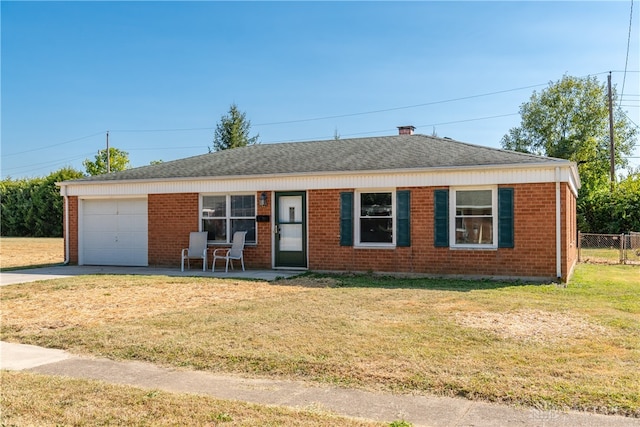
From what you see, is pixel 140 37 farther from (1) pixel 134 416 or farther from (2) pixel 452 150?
(1) pixel 134 416

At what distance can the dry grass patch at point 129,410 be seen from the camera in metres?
4.34

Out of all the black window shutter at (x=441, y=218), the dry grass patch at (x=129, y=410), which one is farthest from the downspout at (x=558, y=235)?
the dry grass patch at (x=129, y=410)

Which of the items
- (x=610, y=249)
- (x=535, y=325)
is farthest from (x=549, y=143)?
(x=535, y=325)

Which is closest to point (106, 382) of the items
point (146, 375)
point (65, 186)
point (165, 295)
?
point (146, 375)

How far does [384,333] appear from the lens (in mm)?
7414

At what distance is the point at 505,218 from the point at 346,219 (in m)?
4.06

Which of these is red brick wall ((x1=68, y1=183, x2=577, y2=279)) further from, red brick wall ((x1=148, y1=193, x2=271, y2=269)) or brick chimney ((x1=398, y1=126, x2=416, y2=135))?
brick chimney ((x1=398, y1=126, x2=416, y2=135))

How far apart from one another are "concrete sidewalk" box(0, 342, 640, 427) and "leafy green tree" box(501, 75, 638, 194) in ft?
143

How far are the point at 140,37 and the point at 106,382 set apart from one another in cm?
1624

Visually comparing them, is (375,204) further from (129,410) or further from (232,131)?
(232,131)

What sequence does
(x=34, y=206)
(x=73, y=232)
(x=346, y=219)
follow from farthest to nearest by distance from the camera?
1. (x=34, y=206)
2. (x=73, y=232)
3. (x=346, y=219)

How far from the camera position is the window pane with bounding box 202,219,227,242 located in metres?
16.7

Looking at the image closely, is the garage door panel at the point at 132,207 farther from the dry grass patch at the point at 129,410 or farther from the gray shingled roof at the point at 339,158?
the dry grass patch at the point at 129,410

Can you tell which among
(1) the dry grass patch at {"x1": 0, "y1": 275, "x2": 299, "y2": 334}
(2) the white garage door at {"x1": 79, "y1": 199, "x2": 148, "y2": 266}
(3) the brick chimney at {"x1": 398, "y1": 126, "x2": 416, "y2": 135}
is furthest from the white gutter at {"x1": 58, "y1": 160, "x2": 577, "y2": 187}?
(3) the brick chimney at {"x1": 398, "y1": 126, "x2": 416, "y2": 135}
